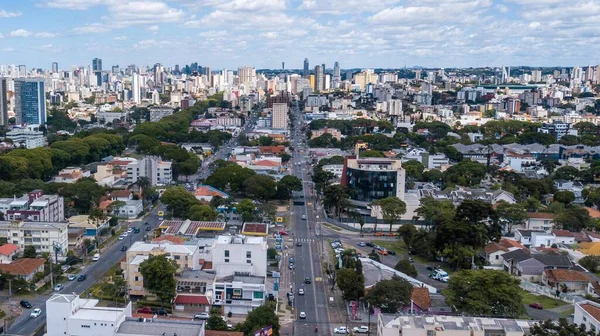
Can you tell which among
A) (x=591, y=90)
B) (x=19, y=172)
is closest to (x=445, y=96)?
(x=591, y=90)

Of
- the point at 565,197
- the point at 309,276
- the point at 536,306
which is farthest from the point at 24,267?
the point at 565,197

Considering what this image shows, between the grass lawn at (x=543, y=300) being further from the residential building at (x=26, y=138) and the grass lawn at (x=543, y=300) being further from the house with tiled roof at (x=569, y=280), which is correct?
the residential building at (x=26, y=138)

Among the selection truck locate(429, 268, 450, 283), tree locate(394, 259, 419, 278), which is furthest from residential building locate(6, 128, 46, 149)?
truck locate(429, 268, 450, 283)

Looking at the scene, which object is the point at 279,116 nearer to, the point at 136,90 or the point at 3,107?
the point at 3,107

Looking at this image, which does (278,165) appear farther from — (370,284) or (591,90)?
(591,90)

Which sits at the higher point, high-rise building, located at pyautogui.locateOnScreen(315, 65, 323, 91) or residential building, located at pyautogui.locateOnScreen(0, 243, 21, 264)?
high-rise building, located at pyautogui.locateOnScreen(315, 65, 323, 91)

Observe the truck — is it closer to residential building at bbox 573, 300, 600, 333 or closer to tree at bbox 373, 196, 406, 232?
residential building at bbox 573, 300, 600, 333

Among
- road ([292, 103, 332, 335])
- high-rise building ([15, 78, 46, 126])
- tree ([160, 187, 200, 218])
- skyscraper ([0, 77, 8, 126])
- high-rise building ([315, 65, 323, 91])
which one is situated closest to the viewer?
road ([292, 103, 332, 335])
